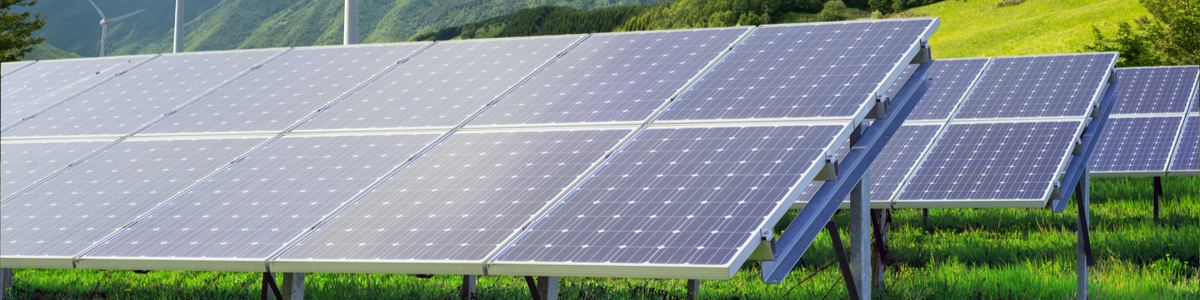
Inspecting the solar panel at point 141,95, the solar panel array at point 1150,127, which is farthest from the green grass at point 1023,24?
the solar panel at point 141,95

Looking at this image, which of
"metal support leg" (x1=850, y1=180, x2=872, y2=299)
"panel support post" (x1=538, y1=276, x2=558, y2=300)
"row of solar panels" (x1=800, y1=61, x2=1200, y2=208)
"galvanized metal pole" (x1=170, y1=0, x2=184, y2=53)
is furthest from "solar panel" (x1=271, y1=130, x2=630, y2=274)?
"galvanized metal pole" (x1=170, y1=0, x2=184, y2=53)

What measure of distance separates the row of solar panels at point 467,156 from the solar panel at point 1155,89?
1453 cm

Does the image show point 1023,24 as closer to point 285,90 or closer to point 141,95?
point 141,95

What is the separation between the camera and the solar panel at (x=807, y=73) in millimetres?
10133

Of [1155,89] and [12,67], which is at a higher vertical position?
[12,67]

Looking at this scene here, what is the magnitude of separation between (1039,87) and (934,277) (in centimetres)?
457

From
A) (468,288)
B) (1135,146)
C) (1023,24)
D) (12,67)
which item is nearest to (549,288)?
(468,288)

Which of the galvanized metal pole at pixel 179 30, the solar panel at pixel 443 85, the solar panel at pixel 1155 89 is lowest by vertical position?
the solar panel at pixel 1155 89

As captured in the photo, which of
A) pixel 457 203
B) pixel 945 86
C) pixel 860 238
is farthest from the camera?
pixel 945 86

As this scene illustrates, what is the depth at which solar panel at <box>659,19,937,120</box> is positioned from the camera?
1013cm

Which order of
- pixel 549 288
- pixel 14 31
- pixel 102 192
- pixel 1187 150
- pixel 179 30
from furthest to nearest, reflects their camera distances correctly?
pixel 14 31 < pixel 179 30 < pixel 1187 150 < pixel 102 192 < pixel 549 288

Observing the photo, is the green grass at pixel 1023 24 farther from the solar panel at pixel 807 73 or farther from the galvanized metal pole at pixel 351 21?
the solar panel at pixel 807 73

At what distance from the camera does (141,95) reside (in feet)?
47.1

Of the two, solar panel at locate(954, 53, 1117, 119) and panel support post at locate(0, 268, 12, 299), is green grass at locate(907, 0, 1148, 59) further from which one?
panel support post at locate(0, 268, 12, 299)
